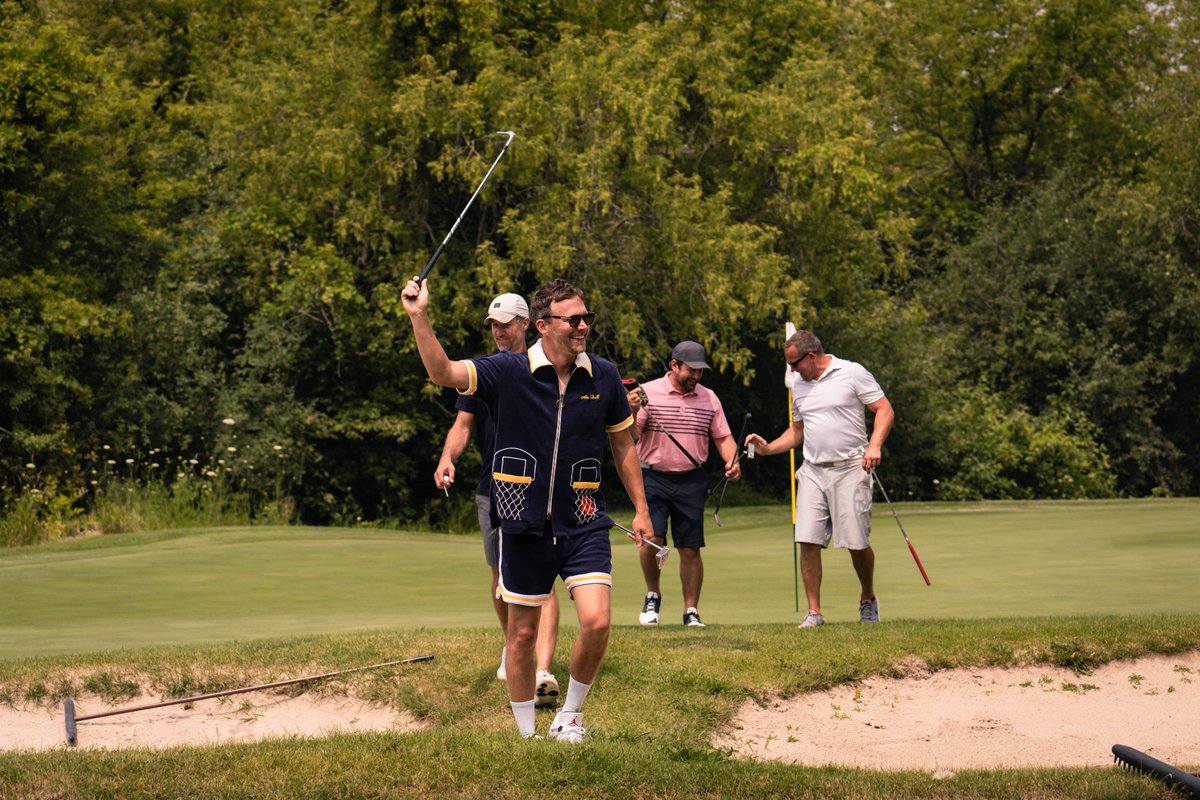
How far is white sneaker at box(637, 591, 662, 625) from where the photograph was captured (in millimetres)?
11047

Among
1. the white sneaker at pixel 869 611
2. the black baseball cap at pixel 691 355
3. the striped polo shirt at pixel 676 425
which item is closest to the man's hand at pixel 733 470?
the striped polo shirt at pixel 676 425

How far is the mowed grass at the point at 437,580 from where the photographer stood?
37.6 feet

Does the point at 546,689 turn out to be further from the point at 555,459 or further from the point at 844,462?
the point at 844,462

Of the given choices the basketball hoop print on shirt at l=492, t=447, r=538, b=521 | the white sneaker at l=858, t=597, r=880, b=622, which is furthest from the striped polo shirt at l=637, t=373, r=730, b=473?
the basketball hoop print on shirt at l=492, t=447, r=538, b=521

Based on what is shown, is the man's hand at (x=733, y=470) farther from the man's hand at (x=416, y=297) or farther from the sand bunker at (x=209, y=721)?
the man's hand at (x=416, y=297)

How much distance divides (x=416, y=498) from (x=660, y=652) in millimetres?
21207

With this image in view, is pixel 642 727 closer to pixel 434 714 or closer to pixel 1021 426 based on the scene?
pixel 434 714

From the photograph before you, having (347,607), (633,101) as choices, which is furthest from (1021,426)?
(347,607)

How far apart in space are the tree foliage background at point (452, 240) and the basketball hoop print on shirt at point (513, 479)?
17.1 m

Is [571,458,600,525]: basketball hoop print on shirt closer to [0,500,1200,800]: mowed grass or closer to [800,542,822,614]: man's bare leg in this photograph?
[0,500,1200,800]: mowed grass

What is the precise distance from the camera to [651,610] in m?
11.1

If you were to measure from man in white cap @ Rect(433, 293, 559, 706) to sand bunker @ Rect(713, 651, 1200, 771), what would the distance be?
109cm

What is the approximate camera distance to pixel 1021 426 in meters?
34.0

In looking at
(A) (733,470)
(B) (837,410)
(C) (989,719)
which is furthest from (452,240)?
(C) (989,719)
